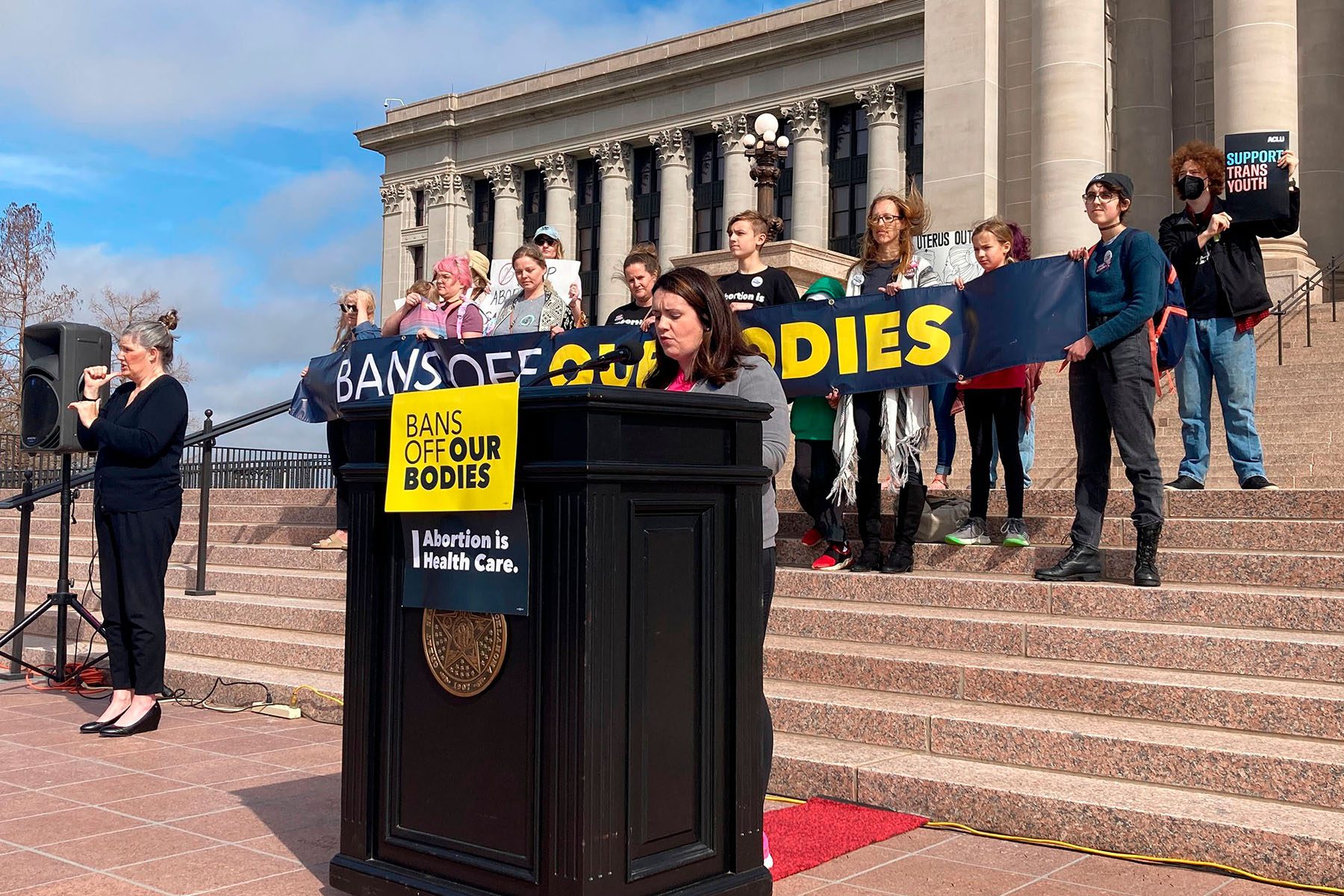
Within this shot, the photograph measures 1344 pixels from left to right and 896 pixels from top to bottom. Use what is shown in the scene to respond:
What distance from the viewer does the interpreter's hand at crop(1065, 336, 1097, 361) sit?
22.4 feet

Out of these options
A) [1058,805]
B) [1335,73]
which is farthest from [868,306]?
[1335,73]

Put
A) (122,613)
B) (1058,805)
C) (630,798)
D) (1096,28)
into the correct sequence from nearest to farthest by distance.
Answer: (630,798)
(1058,805)
(122,613)
(1096,28)

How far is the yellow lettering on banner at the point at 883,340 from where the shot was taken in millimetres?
8164

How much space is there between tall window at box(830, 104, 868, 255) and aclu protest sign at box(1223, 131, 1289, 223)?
44214 mm

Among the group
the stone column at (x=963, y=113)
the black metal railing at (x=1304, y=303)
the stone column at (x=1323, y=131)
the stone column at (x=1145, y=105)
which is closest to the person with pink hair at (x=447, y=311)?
the stone column at (x=963, y=113)

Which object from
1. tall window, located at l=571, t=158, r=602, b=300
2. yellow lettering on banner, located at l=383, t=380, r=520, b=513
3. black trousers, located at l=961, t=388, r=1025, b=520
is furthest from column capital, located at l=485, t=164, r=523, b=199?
yellow lettering on banner, located at l=383, t=380, r=520, b=513

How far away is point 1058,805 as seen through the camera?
4648 millimetres

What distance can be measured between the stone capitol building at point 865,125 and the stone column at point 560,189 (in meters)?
0.12

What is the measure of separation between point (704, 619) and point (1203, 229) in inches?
256

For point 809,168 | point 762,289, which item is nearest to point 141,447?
point 762,289

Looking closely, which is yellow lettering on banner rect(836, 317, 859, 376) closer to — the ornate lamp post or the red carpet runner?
the red carpet runner

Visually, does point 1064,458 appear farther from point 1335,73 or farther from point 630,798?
point 1335,73

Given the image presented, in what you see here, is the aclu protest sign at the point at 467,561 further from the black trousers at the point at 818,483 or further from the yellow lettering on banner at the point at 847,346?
the yellow lettering on banner at the point at 847,346

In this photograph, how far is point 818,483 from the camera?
8203mm
